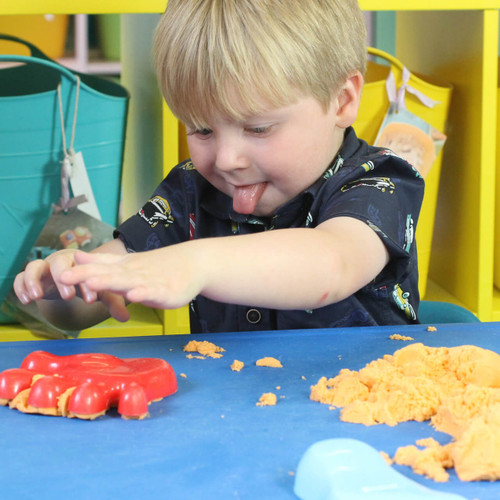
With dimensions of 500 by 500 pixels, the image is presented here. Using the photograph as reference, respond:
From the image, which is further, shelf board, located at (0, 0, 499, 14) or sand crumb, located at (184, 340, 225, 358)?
shelf board, located at (0, 0, 499, 14)

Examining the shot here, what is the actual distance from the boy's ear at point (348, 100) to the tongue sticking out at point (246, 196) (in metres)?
0.12

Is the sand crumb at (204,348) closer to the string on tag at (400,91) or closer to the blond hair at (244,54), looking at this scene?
the blond hair at (244,54)

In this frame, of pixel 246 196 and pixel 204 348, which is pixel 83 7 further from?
pixel 204 348

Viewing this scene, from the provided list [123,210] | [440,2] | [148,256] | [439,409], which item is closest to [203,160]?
[148,256]

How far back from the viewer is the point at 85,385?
509 millimetres

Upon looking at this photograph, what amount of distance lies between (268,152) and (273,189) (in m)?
0.07

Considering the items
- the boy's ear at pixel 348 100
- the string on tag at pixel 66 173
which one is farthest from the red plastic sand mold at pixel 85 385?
A: the string on tag at pixel 66 173

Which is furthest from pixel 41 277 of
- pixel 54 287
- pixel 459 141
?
pixel 459 141

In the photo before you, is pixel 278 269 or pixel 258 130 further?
pixel 258 130

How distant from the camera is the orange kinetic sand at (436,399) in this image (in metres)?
0.41

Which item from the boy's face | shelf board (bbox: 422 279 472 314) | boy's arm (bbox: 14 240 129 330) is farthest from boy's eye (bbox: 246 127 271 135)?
shelf board (bbox: 422 279 472 314)

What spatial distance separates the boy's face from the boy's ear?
0.01 meters

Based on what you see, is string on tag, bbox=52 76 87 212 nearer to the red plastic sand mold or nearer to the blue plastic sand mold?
the red plastic sand mold

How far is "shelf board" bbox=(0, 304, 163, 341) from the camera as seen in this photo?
1.39 meters
